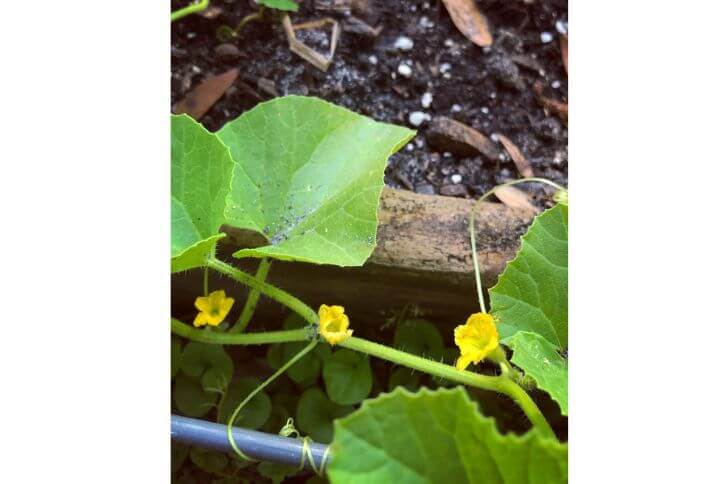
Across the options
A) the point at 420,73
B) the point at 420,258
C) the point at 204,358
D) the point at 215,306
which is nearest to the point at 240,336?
the point at 215,306

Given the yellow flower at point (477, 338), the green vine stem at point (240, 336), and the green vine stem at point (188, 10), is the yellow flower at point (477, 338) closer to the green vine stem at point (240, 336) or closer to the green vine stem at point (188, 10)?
the green vine stem at point (240, 336)

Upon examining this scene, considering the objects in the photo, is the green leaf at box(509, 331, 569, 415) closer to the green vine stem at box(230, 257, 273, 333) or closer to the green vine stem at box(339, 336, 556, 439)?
the green vine stem at box(339, 336, 556, 439)

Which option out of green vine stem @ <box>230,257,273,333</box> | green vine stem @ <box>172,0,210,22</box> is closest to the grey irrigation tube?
green vine stem @ <box>230,257,273,333</box>

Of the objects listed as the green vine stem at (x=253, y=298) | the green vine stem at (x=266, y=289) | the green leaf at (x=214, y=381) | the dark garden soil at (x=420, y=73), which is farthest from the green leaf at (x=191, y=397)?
the dark garden soil at (x=420, y=73)
